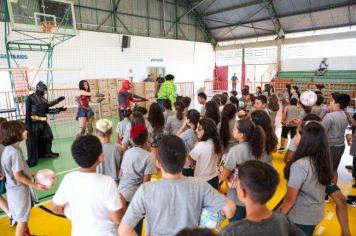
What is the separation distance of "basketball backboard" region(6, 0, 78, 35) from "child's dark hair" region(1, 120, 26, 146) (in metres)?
6.87

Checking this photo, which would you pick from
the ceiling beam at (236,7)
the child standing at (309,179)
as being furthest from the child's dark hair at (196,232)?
the ceiling beam at (236,7)

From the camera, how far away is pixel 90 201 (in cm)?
163

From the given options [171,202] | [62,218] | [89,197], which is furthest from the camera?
[62,218]

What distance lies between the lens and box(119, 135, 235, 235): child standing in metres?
1.44

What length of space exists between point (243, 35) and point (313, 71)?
573cm

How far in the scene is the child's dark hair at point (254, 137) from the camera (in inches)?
96.3

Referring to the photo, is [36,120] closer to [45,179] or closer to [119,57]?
[45,179]

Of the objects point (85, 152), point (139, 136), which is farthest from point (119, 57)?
point (85, 152)

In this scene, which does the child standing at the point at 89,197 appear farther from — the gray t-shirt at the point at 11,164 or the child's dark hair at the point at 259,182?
the gray t-shirt at the point at 11,164

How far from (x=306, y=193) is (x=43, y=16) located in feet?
33.7

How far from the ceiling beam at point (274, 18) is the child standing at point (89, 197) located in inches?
647

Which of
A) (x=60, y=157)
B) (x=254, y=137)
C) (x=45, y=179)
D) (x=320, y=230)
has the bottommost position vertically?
(x=320, y=230)

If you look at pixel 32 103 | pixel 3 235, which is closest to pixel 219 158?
pixel 3 235

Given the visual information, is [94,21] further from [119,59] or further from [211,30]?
[211,30]
